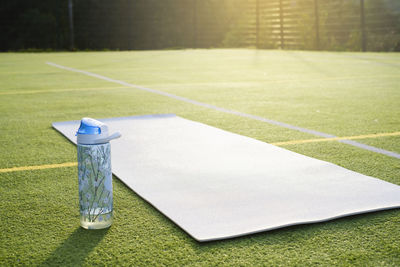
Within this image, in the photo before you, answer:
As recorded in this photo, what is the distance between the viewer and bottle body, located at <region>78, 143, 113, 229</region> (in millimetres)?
1863

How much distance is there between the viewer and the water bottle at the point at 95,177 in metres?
1.85

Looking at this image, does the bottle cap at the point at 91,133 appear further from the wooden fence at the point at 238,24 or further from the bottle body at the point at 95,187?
the wooden fence at the point at 238,24

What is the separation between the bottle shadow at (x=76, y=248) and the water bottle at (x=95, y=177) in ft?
0.16

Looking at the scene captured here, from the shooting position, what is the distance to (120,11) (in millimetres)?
22328

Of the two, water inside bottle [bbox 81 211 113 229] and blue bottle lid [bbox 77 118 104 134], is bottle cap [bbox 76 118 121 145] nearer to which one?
blue bottle lid [bbox 77 118 104 134]

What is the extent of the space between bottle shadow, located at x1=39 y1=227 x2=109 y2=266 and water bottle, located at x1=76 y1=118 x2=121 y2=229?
49mm

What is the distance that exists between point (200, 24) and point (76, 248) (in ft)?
73.8

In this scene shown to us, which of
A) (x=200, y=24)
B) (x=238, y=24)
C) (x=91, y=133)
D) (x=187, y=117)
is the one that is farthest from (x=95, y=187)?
(x=238, y=24)

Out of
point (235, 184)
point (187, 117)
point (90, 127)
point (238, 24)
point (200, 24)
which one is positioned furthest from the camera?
point (238, 24)

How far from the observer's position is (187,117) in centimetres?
442

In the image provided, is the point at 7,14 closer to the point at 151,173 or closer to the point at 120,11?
the point at 120,11

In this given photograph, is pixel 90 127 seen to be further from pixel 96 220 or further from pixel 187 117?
pixel 187 117

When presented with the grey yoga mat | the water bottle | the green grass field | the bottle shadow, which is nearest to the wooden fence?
the green grass field

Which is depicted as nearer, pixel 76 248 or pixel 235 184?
pixel 76 248
